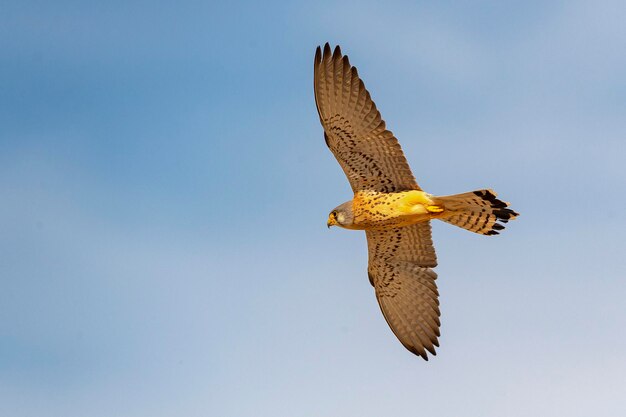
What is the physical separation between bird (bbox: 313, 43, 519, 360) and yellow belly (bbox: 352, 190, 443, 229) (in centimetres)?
2

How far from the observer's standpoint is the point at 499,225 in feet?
48.9

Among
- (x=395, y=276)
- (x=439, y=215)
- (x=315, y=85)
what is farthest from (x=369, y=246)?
(x=315, y=85)

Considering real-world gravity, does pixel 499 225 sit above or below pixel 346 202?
below

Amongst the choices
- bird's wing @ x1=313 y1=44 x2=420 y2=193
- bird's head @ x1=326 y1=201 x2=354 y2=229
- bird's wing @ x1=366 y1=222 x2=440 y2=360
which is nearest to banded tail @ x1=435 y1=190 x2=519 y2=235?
bird's wing @ x1=313 y1=44 x2=420 y2=193

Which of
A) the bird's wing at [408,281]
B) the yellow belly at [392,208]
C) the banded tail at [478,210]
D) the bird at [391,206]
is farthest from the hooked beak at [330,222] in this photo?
the banded tail at [478,210]

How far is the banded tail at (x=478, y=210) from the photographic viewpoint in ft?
47.9

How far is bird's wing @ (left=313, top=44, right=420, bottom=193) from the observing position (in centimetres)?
1470

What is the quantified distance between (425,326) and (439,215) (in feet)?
7.56

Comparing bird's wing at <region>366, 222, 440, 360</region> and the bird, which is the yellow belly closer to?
the bird

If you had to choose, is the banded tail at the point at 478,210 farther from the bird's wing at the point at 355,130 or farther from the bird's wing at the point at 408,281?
the bird's wing at the point at 408,281

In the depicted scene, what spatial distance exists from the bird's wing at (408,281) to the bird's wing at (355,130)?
129 cm

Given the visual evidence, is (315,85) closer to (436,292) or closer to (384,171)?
(384,171)

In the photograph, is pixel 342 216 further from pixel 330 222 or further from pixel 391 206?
pixel 391 206

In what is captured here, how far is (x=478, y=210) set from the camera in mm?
14914
